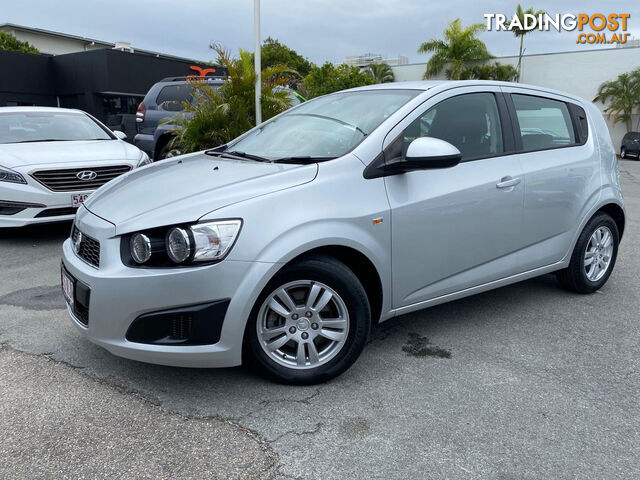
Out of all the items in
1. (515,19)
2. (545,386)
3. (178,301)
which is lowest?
(545,386)

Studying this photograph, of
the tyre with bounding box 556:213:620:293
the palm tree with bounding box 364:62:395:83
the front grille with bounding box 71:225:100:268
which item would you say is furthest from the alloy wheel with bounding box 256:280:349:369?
the palm tree with bounding box 364:62:395:83

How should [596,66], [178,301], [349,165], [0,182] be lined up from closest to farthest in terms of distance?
[178,301] → [349,165] → [0,182] → [596,66]

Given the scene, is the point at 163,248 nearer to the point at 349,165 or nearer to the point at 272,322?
the point at 272,322

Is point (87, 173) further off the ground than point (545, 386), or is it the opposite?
point (87, 173)

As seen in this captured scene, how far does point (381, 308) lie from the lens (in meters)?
3.25

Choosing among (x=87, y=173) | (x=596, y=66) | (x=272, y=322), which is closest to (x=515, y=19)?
(x=596, y=66)

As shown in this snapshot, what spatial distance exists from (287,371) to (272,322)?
279 mm

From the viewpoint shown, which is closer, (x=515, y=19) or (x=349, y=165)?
(x=349, y=165)

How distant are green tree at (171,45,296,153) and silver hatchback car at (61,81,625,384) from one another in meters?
4.55

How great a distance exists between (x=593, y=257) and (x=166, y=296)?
3.46 meters

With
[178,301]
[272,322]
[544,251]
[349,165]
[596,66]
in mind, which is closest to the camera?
[178,301]

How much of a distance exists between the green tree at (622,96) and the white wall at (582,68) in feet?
1.27

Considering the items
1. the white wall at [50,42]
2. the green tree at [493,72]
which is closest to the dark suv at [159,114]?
the green tree at [493,72]

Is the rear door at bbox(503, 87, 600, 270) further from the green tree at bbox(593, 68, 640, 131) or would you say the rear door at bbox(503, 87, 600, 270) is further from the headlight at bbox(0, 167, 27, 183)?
the green tree at bbox(593, 68, 640, 131)
